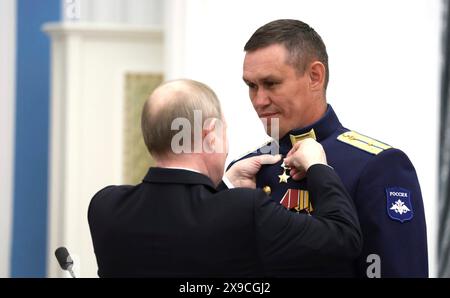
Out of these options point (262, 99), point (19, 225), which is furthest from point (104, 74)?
point (262, 99)

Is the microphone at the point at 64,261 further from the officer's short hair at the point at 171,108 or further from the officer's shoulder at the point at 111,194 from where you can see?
the officer's short hair at the point at 171,108

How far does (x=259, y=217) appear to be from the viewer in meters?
1.25

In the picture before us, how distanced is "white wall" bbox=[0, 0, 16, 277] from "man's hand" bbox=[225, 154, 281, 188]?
6.45 feet

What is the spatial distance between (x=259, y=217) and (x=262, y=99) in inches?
17.4

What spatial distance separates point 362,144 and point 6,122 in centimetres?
221

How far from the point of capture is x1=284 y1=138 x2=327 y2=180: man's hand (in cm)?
149

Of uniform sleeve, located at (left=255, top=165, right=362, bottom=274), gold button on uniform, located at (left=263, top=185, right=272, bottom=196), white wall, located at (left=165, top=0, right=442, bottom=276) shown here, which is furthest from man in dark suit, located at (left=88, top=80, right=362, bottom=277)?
white wall, located at (left=165, top=0, right=442, bottom=276)

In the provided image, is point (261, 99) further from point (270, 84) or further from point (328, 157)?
point (328, 157)

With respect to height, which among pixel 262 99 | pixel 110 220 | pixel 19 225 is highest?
pixel 262 99

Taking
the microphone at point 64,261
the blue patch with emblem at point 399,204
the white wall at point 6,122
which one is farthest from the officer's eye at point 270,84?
the white wall at point 6,122

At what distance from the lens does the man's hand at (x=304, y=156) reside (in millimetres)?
1486

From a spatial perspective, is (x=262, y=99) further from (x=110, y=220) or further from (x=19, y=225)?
(x=19, y=225)

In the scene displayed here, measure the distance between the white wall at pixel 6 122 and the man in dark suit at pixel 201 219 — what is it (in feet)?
7.07

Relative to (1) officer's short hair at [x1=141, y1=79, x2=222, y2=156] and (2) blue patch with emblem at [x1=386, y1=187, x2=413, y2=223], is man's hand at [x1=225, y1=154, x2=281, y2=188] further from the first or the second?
(1) officer's short hair at [x1=141, y1=79, x2=222, y2=156]
